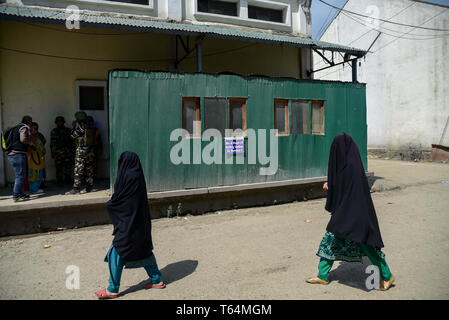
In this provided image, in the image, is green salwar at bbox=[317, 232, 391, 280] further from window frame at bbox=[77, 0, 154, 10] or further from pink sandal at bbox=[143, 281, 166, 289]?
window frame at bbox=[77, 0, 154, 10]

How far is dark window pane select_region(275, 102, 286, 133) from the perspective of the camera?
804cm

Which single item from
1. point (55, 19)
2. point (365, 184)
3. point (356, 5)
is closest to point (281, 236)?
point (365, 184)

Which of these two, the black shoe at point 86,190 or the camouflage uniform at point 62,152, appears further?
the camouflage uniform at point 62,152

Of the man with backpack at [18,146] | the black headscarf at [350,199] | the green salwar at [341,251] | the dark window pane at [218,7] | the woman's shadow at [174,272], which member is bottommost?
the woman's shadow at [174,272]

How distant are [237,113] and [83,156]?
11.0 feet

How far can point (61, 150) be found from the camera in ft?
25.3

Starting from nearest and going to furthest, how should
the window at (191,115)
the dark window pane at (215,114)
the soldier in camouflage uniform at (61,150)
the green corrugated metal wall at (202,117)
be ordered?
1. the green corrugated metal wall at (202,117)
2. the window at (191,115)
3. the dark window pane at (215,114)
4. the soldier in camouflage uniform at (61,150)

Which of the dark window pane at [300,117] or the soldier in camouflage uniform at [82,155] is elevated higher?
the dark window pane at [300,117]

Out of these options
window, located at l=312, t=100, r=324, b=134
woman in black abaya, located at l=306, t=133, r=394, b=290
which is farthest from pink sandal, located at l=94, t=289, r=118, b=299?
window, located at l=312, t=100, r=324, b=134

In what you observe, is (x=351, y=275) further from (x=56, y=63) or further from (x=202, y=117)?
(x=56, y=63)

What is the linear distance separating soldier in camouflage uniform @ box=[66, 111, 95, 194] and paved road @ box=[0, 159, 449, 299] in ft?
3.79

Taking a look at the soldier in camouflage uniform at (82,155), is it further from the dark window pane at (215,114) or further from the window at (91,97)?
the dark window pane at (215,114)

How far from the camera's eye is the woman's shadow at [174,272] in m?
3.72

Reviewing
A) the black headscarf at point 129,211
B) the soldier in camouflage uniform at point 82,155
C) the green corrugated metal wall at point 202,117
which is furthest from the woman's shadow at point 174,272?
the soldier in camouflage uniform at point 82,155
